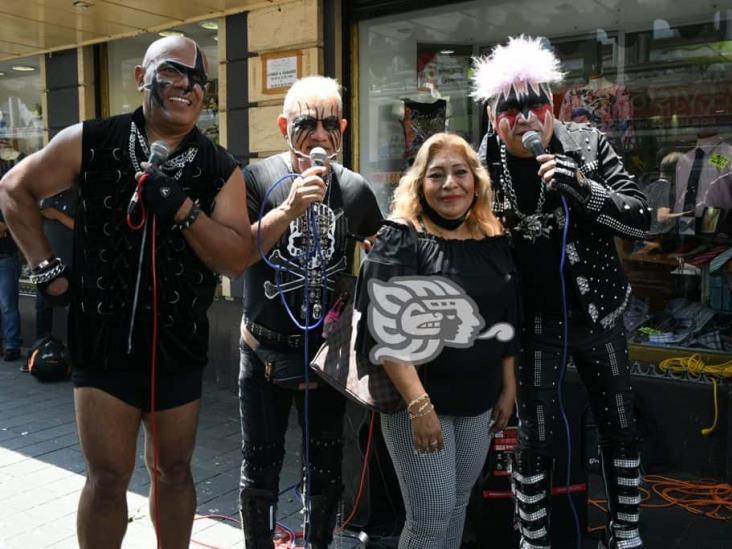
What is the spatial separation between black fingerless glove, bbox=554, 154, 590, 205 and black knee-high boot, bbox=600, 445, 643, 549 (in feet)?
3.38

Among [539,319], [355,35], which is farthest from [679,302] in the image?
[355,35]

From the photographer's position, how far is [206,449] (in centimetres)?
504

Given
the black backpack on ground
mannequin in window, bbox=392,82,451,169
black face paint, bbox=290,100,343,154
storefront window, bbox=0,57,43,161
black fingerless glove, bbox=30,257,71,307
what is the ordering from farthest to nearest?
storefront window, bbox=0,57,43,161 → the black backpack on ground → mannequin in window, bbox=392,82,451,169 → black face paint, bbox=290,100,343,154 → black fingerless glove, bbox=30,257,71,307

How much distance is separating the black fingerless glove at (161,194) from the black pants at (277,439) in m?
0.81

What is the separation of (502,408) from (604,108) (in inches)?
133

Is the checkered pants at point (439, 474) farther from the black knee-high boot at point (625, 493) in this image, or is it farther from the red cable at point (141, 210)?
the red cable at point (141, 210)

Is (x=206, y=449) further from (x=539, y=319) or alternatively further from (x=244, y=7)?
(x=244, y=7)

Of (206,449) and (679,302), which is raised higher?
(679,302)

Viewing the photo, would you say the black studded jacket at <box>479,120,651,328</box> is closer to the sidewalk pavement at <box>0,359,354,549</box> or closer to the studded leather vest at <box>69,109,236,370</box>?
the studded leather vest at <box>69,109,236,370</box>

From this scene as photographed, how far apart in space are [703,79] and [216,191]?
3.91 m

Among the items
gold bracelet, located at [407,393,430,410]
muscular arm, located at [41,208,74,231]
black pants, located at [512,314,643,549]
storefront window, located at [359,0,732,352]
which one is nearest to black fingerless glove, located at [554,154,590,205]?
black pants, located at [512,314,643,549]

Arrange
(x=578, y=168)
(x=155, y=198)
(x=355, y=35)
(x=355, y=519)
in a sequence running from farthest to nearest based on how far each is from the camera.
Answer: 1. (x=355, y=35)
2. (x=355, y=519)
3. (x=578, y=168)
4. (x=155, y=198)

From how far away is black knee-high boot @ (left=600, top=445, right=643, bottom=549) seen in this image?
289cm

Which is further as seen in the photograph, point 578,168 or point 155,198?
point 578,168
